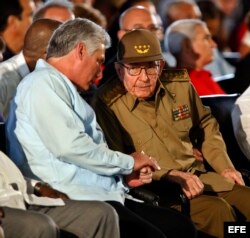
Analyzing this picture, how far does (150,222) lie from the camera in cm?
684

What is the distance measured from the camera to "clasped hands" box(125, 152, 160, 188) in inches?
268

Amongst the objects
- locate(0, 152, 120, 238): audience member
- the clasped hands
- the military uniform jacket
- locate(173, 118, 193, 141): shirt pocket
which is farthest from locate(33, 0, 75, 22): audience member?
locate(0, 152, 120, 238): audience member

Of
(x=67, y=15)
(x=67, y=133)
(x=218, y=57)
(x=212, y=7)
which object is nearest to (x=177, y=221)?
(x=67, y=133)

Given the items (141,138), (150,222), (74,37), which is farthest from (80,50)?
(150,222)

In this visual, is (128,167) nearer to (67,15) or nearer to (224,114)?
(224,114)

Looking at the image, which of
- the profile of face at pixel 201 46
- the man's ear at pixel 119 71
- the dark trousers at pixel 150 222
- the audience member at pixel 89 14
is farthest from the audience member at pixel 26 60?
the profile of face at pixel 201 46

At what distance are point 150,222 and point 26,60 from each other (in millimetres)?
1670

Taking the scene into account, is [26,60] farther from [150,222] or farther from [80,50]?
[150,222]

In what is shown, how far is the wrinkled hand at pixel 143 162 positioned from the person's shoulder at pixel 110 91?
0.66 m

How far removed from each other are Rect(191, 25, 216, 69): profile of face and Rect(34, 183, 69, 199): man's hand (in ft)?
11.6

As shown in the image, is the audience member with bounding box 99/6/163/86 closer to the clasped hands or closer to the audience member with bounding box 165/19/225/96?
the audience member with bounding box 165/19/225/96

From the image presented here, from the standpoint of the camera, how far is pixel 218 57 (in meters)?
12.2

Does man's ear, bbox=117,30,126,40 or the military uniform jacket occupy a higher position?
the military uniform jacket

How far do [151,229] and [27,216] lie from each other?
79 centimetres
